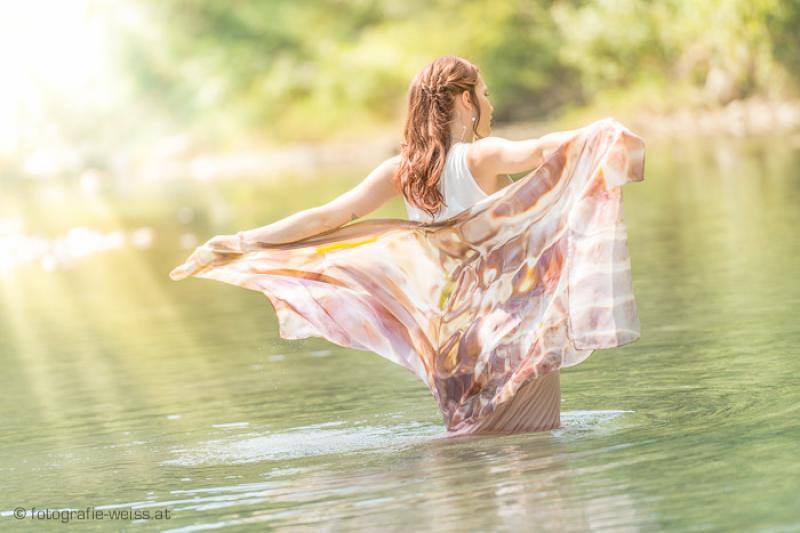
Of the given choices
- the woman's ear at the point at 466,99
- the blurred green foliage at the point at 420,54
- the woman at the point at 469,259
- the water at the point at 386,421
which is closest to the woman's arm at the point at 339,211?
the woman at the point at 469,259

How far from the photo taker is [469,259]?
303 inches

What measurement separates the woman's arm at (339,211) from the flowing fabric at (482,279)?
8cm

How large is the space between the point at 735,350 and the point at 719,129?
101ft

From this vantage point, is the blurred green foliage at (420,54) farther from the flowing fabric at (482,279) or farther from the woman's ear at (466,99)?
the woman's ear at (466,99)

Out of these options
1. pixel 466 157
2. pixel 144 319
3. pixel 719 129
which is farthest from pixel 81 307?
pixel 719 129

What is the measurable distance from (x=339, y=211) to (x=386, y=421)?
4.37 feet

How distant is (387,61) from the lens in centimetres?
5466

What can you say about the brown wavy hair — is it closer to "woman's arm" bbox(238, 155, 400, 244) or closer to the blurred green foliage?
"woman's arm" bbox(238, 155, 400, 244)

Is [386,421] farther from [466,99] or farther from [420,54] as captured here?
[420,54]

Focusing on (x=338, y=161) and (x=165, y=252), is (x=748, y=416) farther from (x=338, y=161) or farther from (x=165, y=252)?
(x=338, y=161)

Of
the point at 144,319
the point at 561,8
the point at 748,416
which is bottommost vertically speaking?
the point at 748,416

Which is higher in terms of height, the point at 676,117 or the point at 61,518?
the point at 676,117

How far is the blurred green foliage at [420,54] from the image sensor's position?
37094mm

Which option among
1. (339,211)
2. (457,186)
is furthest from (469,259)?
(339,211)
